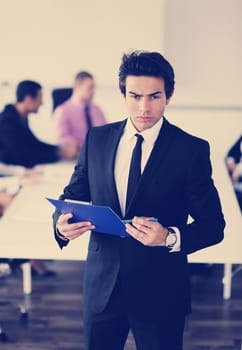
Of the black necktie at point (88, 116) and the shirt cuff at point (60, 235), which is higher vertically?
the shirt cuff at point (60, 235)

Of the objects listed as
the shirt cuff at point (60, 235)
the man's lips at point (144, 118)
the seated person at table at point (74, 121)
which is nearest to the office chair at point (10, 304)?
the seated person at table at point (74, 121)

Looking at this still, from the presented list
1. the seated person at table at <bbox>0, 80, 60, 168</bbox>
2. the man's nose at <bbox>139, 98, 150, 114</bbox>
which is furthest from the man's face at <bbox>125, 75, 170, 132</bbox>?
the seated person at table at <bbox>0, 80, 60, 168</bbox>

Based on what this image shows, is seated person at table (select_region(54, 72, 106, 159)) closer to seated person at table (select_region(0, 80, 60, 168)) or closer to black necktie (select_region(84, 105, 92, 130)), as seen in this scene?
black necktie (select_region(84, 105, 92, 130))

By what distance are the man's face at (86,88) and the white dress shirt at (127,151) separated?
225 cm

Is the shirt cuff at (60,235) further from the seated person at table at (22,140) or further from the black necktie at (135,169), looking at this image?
the seated person at table at (22,140)

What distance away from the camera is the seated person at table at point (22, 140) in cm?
355

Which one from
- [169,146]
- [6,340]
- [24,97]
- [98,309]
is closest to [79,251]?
[6,340]

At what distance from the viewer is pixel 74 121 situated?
12.3ft

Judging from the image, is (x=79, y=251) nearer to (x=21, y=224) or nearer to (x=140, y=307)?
(x=21, y=224)

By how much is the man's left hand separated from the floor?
1.38 m

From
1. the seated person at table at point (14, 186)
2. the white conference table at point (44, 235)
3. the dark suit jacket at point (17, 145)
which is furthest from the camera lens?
the dark suit jacket at point (17, 145)

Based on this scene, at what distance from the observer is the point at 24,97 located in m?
3.70

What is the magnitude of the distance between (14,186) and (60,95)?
872 millimetres

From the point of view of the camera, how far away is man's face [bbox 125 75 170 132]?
1.61 meters
